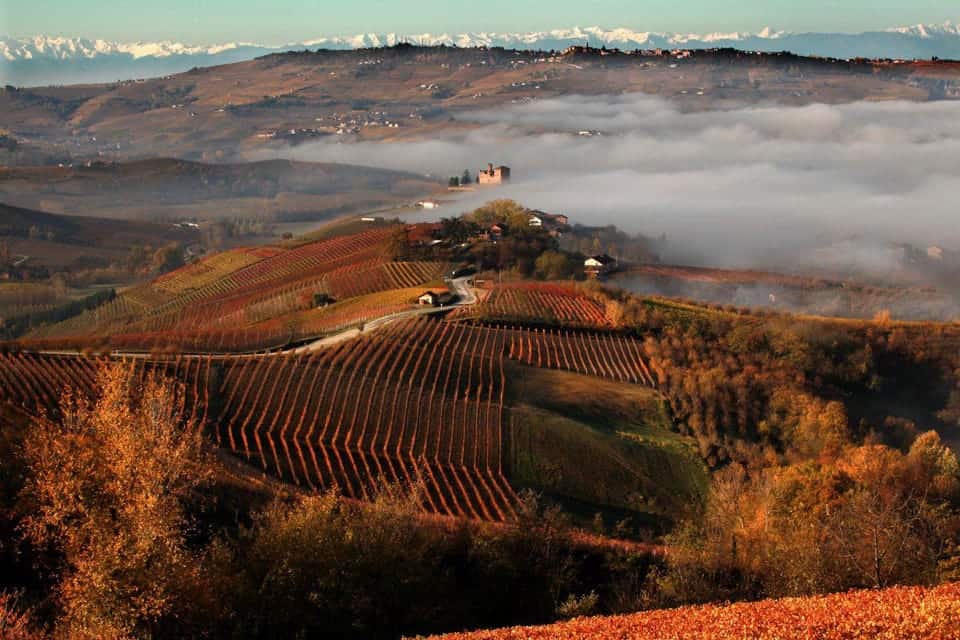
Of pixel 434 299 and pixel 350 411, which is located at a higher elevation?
pixel 434 299

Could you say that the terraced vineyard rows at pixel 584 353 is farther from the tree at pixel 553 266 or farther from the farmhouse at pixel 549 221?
the farmhouse at pixel 549 221

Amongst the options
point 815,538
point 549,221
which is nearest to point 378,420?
point 815,538

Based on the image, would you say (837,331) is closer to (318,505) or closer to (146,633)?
(318,505)

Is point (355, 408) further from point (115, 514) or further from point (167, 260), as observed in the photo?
point (167, 260)

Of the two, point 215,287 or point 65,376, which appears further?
point 215,287

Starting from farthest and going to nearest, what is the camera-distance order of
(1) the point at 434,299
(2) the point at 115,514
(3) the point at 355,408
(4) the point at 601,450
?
1. (1) the point at 434,299
2. (3) the point at 355,408
3. (4) the point at 601,450
4. (2) the point at 115,514

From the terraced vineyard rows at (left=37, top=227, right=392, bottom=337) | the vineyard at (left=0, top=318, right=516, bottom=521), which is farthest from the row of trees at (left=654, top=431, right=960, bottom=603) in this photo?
the terraced vineyard rows at (left=37, top=227, right=392, bottom=337)
